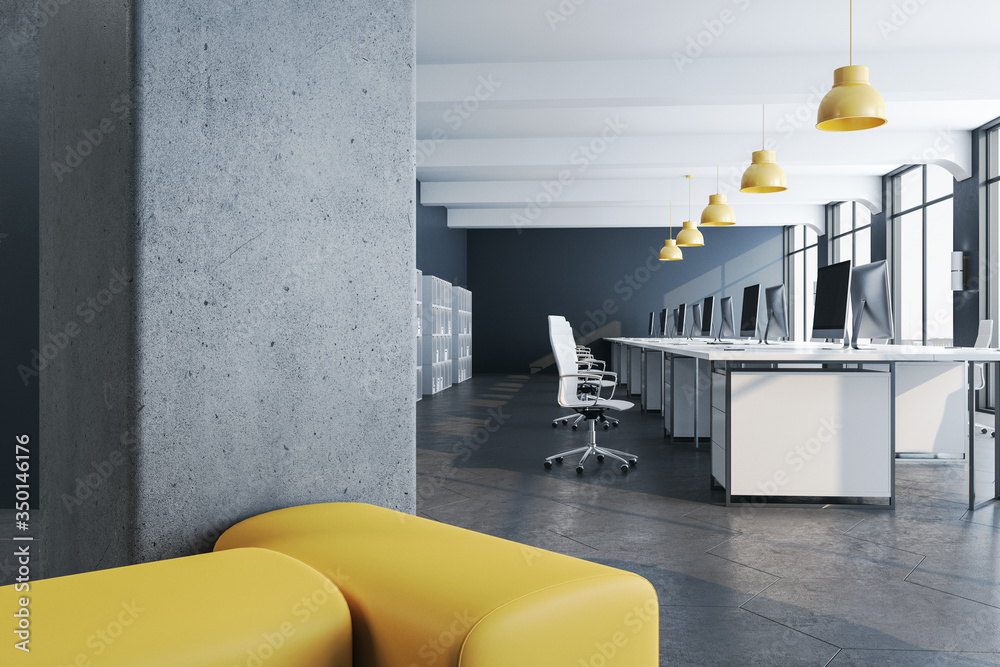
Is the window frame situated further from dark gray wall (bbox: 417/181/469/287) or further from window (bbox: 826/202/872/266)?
dark gray wall (bbox: 417/181/469/287)

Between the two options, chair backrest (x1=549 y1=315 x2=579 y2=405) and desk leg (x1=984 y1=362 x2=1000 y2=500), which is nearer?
desk leg (x1=984 y1=362 x2=1000 y2=500)

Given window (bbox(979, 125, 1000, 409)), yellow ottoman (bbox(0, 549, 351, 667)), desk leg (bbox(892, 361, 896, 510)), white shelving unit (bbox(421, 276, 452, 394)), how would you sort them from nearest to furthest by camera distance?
yellow ottoman (bbox(0, 549, 351, 667)), desk leg (bbox(892, 361, 896, 510)), window (bbox(979, 125, 1000, 409)), white shelving unit (bbox(421, 276, 452, 394))

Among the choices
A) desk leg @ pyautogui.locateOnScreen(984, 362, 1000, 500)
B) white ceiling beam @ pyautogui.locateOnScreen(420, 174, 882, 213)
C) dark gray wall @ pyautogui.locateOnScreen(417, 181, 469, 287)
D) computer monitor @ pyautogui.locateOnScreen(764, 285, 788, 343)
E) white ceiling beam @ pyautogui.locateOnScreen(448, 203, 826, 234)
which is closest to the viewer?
desk leg @ pyautogui.locateOnScreen(984, 362, 1000, 500)

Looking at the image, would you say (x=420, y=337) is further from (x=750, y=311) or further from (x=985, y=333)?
(x=985, y=333)

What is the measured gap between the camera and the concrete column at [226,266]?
1.77 meters

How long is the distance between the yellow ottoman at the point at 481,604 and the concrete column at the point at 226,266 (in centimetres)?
46

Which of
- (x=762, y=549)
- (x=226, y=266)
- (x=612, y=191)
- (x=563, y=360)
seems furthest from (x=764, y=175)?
(x=612, y=191)

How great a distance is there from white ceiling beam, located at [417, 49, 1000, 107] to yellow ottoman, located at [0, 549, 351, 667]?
23.0ft

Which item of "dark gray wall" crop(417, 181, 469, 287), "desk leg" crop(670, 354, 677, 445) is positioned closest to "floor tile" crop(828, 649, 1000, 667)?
"desk leg" crop(670, 354, 677, 445)

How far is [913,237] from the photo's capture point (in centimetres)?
1139

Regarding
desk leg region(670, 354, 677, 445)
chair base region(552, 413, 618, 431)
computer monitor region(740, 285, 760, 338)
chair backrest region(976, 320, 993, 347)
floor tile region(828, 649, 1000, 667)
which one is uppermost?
computer monitor region(740, 285, 760, 338)

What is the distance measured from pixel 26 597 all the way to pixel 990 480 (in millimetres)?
5475

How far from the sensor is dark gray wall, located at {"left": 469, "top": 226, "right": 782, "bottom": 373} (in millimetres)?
16938

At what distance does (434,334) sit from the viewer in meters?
12.1
